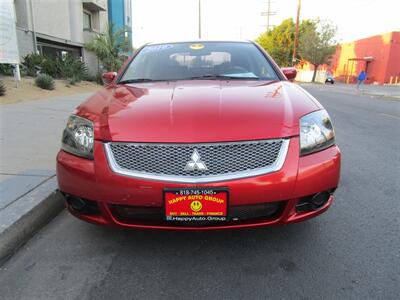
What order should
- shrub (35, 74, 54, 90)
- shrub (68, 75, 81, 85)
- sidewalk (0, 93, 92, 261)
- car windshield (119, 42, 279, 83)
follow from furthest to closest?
1. shrub (68, 75, 81, 85)
2. shrub (35, 74, 54, 90)
3. car windshield (119, 42, 279, 83)
4. sidewalk (0, 93, 92, 261)

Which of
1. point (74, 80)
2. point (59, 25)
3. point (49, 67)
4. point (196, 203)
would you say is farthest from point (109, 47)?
point (196, 203)

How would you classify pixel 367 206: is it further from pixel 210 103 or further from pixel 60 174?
pixel 60 174

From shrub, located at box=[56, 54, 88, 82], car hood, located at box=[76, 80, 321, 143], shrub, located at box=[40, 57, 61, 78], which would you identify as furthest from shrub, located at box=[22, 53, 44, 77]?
car hood, located at box=[76, 80, 321, 143]

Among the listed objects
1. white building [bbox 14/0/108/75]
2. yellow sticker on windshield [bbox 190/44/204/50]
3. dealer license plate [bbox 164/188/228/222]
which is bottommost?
dealer license plate [bbox 164/188/228/222]

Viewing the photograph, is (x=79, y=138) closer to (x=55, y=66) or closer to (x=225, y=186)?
(x=225, y=186)

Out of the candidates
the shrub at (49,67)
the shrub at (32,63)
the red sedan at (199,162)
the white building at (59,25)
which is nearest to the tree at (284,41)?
the white building at (59,25)

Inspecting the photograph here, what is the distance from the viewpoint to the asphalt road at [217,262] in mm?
2082

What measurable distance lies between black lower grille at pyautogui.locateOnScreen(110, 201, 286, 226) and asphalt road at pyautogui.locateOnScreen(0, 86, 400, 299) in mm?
322

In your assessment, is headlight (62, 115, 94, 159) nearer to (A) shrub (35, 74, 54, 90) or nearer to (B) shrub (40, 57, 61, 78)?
(A) shrub (35, 74, 54, 90)

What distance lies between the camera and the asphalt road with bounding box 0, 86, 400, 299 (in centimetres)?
208

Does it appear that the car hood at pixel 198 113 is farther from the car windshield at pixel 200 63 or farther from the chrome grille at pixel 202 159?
the car windshield at pixel 200 63

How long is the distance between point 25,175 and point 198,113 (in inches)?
89.4

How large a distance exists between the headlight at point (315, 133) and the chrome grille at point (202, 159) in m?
0.18

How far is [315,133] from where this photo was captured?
232cm
